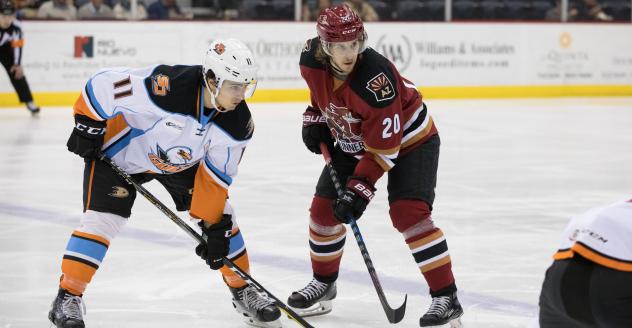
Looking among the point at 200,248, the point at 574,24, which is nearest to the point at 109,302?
the point at 200,248

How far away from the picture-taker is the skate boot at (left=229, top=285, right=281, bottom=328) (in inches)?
122

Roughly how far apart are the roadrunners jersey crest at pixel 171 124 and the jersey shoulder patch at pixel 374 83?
33cm

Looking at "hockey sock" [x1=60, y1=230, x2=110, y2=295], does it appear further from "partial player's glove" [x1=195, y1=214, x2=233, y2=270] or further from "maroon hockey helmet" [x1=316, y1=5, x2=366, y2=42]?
"maroon hockey helmet" [x1=316, y1=5, x2=366, y2=42]

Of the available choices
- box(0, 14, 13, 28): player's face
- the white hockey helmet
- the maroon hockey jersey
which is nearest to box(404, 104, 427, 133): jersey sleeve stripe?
the maroon hockey jersey

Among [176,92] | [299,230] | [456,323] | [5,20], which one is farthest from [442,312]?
[5,20]

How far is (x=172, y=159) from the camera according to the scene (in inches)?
116

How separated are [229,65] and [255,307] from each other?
0.83 m

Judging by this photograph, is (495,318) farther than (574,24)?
No

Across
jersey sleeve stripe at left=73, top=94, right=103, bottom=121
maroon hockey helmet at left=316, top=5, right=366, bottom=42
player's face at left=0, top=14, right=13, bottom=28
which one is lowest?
player's face at left=0, top=14, right=13, bottom=28

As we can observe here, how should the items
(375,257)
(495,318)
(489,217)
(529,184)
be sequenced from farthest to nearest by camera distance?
1. (529,184)
2. (489,217)
3. (375,257)
4. (495,318)

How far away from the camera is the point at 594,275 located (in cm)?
179

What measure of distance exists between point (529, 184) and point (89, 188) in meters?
3.35

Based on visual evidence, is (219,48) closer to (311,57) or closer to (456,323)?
(311,57)

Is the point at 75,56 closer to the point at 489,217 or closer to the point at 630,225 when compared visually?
the point at 489,217
